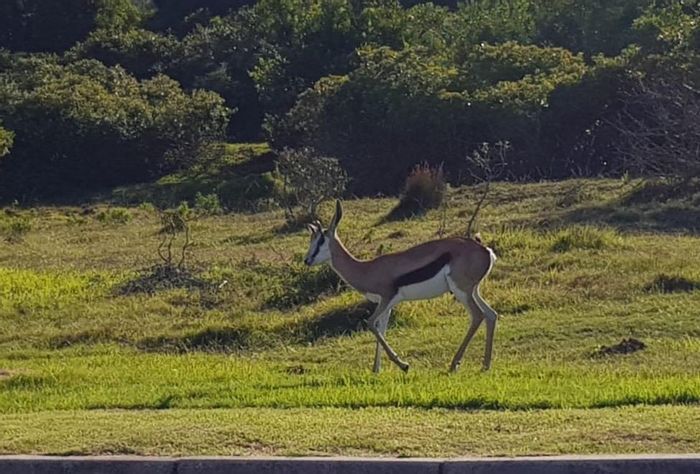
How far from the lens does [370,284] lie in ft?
37.6

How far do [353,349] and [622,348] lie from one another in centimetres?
275

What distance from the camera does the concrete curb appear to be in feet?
21.1

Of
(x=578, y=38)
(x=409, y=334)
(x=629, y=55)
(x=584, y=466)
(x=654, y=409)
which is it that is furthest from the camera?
(x=578, y=38)

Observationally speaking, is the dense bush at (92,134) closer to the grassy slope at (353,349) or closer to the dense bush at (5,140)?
the dense bush at (5,140)

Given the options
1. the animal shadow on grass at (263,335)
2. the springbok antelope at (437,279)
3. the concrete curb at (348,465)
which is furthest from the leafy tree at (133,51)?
the concrete curb at (348,465)

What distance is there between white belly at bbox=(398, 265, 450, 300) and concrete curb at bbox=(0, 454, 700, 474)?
4409 mm

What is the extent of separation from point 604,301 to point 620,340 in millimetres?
2111

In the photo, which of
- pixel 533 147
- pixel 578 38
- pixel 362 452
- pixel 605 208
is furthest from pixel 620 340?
pixel 578 38

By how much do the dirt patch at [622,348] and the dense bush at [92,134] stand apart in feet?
88.8

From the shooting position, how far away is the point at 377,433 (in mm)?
7242

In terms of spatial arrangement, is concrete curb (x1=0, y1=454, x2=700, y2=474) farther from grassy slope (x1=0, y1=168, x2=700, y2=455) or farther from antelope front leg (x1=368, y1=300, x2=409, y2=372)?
antelope front leg (x1=368, y1=300, x2=409, y2=372)

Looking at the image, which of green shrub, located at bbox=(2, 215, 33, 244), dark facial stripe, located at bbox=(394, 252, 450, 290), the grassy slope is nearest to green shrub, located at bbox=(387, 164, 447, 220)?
the grassy slope

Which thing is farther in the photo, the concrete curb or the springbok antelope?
the springbok antelope

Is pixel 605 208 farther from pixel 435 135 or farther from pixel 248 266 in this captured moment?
pixel 435 135
